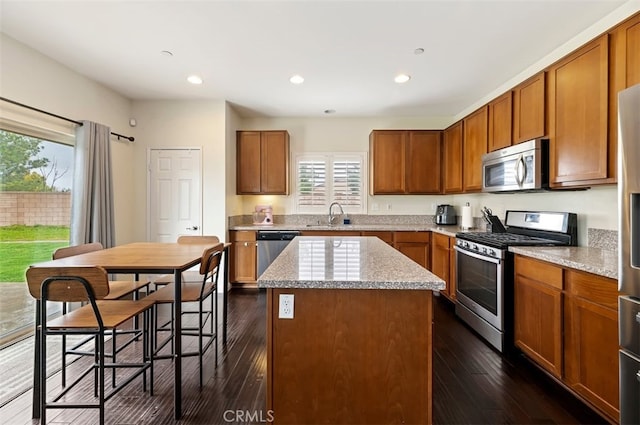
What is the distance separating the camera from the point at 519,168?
256 cm

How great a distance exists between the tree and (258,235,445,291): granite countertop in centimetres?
268

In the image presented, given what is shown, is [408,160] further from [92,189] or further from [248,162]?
[92,189]

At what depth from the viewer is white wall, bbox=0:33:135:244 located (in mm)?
2469

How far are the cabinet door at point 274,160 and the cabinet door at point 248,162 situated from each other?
9 cm

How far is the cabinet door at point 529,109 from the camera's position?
2.41 metres

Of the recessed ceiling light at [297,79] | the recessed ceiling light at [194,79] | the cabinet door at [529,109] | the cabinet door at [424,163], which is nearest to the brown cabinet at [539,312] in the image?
the cabinet door at [529,109]

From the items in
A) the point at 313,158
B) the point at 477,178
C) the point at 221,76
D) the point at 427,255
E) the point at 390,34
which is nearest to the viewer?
the point at 390,34

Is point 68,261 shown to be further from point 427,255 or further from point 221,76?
point 427,255

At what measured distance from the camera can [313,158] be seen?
4730 mm

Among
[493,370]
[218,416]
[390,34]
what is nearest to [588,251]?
[493,370]

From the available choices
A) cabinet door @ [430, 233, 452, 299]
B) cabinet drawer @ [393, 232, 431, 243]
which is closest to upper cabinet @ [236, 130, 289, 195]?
cabinet drawer @ [393, 232, 431, 243]

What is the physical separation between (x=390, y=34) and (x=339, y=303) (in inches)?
88.7

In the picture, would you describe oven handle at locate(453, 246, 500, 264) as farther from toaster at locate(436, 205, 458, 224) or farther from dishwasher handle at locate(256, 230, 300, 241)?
dishwasher handle at locate(256, 230, 300, 241)

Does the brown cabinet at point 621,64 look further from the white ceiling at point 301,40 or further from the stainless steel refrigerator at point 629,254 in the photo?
the stainless steel refrigerator at point 629,254
